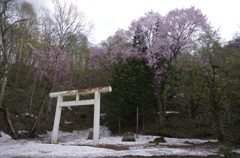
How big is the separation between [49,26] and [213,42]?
39.1ft

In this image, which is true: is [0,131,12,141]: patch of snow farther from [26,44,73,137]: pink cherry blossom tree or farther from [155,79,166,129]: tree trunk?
[155,79,166,129]: tree trunk

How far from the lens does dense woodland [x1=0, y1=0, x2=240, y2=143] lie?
7750 mm

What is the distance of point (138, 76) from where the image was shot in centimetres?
1259

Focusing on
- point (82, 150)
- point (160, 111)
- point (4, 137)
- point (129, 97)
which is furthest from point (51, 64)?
point (160, 111)

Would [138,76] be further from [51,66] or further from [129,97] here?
[51,66]

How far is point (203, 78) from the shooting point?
753 centimetres

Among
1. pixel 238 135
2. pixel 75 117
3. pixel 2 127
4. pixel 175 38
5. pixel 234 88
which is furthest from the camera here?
pixel 75 117

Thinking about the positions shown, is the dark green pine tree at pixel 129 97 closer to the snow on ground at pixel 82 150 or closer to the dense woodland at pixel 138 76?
the dense woodland at pixel 138 76

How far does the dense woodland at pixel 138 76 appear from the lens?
7750 millimetres

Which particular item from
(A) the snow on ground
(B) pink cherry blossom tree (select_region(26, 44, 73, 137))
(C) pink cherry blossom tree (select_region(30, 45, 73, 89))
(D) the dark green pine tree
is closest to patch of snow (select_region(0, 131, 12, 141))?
(A) the snow on ground

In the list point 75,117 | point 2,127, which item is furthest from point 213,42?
point 75,117

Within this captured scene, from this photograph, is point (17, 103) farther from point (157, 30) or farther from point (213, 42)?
point (213, 42)

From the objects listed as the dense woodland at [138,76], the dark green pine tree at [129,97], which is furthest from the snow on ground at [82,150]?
the dark green pine tree at [129,97]

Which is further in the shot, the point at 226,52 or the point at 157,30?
the point at 157,30
